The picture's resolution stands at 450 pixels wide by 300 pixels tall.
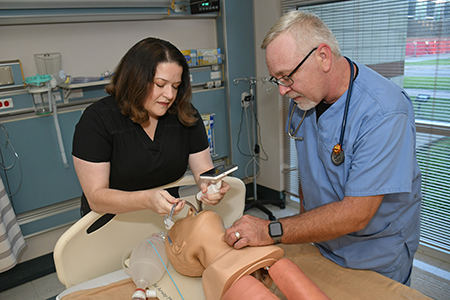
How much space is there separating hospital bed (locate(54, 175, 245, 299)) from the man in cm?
46

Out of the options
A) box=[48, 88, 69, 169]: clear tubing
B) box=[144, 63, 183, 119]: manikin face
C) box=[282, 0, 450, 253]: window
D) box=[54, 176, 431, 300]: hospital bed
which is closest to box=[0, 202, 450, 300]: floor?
box=[282, 0, 450, 253]: window

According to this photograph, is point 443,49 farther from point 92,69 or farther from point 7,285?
point 7,285

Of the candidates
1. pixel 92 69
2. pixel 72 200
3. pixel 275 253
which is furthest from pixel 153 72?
pixel 72 200

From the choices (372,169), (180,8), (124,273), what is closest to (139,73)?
(124,273)

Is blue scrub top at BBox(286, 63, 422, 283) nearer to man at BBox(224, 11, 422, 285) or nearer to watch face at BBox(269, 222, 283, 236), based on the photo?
man at BBox(224, 11, 422, 285)

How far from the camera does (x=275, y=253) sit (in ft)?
3.89

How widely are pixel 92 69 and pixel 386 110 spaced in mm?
2380

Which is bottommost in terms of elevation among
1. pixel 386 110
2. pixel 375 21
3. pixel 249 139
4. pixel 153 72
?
pixel 249 139

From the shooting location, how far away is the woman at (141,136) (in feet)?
4.68

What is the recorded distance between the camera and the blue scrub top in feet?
3.77

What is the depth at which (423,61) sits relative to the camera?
98.3 inches

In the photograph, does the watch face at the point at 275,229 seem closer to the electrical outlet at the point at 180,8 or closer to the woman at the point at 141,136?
the woman at the point at 141,136

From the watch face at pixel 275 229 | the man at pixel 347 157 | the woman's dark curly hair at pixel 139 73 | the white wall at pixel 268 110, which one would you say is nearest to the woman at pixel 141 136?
the woman's dark curly hair at pixel 139 73

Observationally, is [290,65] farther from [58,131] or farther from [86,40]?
[86,40]
